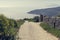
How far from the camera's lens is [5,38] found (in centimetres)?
570

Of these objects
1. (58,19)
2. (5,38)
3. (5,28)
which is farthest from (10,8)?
(58,19)

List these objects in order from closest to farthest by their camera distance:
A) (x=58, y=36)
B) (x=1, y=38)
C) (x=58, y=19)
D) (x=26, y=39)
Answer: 1. (x=1, y=38)
2. (x=26, y=39)
3. (x=58, y=36)
4. (x=58, y=19)

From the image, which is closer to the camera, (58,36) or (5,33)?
(5,33)

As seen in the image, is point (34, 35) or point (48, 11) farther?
point (34, 35)

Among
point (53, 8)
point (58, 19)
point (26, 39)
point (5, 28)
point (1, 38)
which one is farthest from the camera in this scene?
point (58, 19)

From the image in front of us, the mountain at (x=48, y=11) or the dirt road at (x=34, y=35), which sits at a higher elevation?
the mountain at (x=48, y=11)

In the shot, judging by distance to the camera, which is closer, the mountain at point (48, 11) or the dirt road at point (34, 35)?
the mountain at point (48, 11)

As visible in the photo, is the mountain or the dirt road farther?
the dirt road

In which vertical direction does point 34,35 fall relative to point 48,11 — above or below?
below

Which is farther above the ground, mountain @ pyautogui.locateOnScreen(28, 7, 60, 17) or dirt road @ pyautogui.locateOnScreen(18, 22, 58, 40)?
mountain @ pyautogui.locateOnScreen(28, 7, 60, 17)

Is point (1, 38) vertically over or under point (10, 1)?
under

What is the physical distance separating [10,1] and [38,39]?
1.63 meters

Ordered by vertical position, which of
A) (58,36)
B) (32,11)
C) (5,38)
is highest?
(32,11)

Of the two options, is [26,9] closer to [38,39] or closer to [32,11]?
[32,11]
